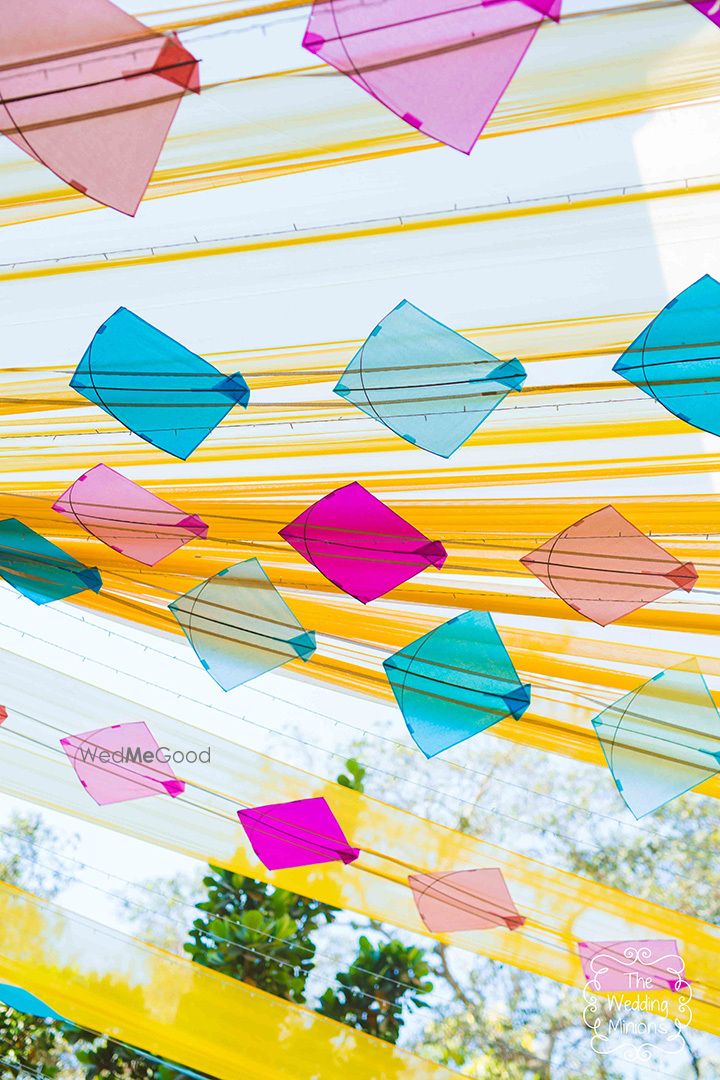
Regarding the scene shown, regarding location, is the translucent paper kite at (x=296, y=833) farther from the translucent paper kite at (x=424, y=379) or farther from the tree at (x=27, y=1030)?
the translucent paper kite at (x=424, y=379)

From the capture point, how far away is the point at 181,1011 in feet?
7.08

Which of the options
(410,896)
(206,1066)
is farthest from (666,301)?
(206,1066)

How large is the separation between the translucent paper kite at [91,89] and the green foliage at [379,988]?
239 centimetres

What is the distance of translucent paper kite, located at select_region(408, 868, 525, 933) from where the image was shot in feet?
7.08

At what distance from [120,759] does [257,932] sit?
875mm

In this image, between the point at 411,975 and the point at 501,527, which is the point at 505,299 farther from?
the point at 411,975

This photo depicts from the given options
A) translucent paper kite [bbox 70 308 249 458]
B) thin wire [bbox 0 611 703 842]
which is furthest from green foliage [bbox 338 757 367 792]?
translucent paper kite [bbox 70 308 249 458]

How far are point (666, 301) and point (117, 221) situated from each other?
721mm

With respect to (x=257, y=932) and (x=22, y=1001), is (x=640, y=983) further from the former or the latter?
(x=22, y=1001)

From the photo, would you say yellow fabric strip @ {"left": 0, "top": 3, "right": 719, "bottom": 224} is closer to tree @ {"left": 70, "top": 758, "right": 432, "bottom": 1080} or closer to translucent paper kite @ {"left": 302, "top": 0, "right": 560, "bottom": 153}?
translucent paper kite @ {"left": 302, "top": 0, "right": 560, "bottom": 153}

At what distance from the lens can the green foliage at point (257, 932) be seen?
2.86 m

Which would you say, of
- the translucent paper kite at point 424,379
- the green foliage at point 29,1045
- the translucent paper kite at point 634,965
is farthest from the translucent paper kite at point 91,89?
the green foliage at point 29,1045

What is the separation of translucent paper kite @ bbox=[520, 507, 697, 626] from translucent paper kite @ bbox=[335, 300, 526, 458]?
331 millimetres

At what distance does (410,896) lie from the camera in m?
2.20
